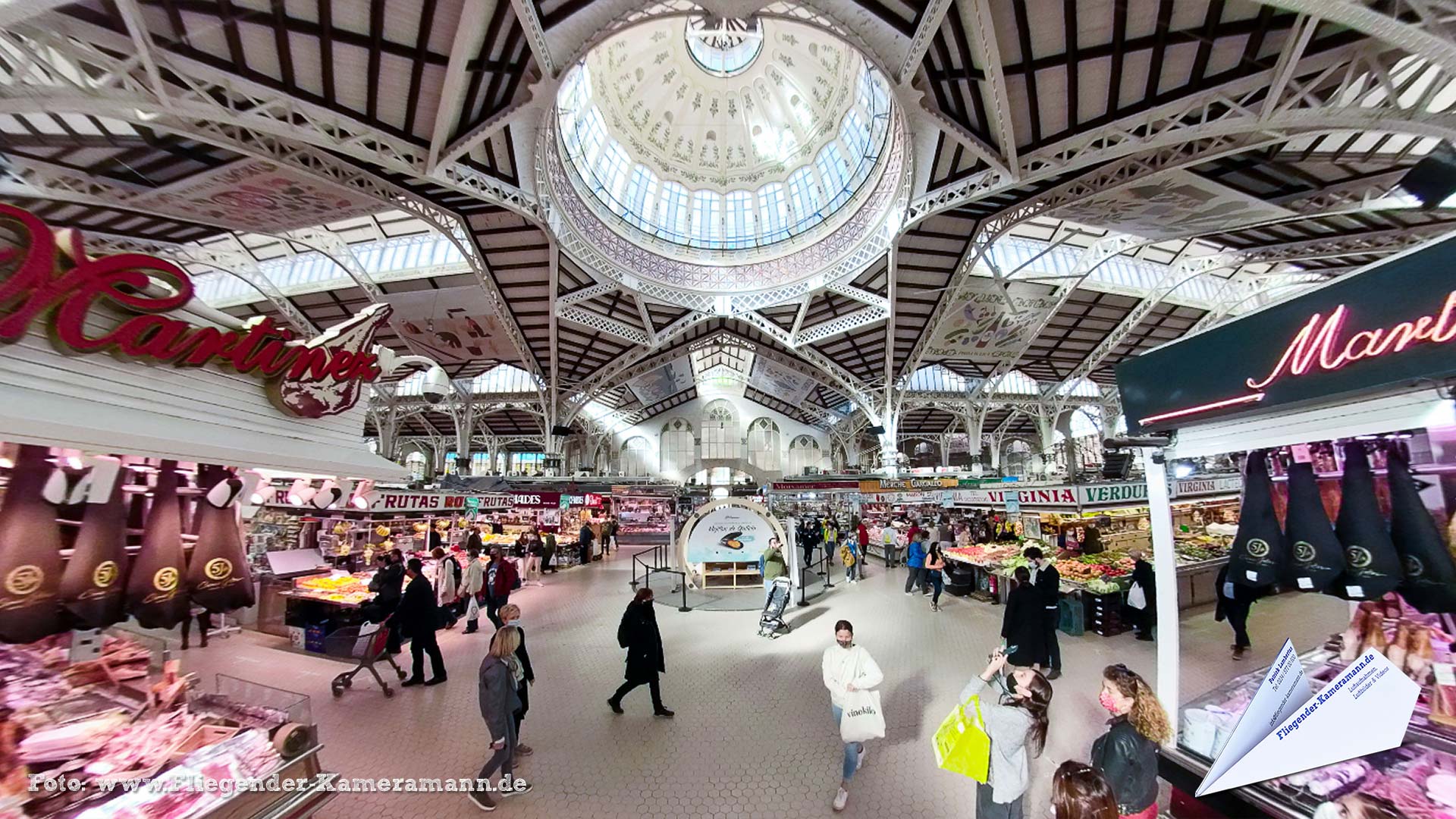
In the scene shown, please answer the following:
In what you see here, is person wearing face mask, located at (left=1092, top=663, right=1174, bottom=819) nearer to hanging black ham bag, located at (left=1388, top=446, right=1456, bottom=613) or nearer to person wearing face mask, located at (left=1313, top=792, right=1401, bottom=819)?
person wearing face mask, located at (left=1313, top=792, right=1401, bottom=819)

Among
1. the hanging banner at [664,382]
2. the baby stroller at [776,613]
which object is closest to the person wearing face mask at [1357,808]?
the baby stroller at [776,613]

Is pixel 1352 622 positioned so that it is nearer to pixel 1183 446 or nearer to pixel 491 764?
pixel 1183 446

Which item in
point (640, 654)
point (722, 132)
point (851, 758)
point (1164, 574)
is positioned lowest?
point (851, 758)

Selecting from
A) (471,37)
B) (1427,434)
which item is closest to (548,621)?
(471,37)

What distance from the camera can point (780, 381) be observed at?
32.0m

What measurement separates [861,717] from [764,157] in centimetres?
2294

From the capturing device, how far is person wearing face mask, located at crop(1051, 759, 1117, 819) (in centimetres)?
192

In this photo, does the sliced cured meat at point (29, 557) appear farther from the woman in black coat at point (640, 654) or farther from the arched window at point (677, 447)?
the arched window at point (677, 447)

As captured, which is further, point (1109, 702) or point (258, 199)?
point (258, 199)

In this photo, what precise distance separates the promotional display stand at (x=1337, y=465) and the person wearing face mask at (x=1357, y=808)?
5 centimetres

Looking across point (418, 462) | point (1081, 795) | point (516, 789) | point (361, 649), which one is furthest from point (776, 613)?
point (418, 462)

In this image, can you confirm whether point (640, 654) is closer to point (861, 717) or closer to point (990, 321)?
point (861, 717)

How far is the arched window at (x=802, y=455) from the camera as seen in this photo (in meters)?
37.0

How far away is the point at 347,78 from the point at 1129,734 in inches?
502
